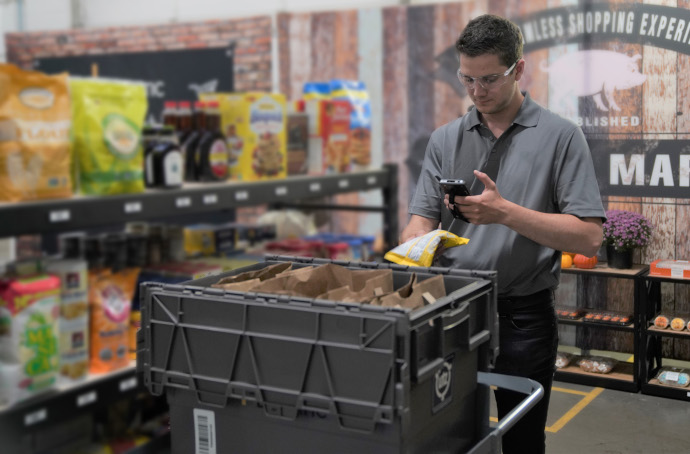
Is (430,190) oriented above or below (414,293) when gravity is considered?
above

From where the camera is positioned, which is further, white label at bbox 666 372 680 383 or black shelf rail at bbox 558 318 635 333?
black shelf rail at bbox 558 318 635 333

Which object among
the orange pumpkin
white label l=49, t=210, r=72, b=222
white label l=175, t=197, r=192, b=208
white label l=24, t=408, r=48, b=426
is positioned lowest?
white label l=24, t=408, r=48, b=426

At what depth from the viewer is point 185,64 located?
7613 millimetres

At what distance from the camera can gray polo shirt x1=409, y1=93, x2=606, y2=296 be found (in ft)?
6.90

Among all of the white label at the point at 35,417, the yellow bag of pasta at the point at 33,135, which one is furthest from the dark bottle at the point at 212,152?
the white label at the point at 35,417

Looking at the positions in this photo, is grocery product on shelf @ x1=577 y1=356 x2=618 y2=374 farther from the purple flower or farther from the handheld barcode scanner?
the handheld barcode scanner

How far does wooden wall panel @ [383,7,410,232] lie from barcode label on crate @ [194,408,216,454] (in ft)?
16.6

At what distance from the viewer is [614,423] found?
462 centimetres

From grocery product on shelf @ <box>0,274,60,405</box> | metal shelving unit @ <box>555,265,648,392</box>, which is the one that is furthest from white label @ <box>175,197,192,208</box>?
metal shelving unit @ <box>555,265,648,392</box>

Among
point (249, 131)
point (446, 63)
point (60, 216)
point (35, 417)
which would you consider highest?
point (446, 63)

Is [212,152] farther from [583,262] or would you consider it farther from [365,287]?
[583,262]

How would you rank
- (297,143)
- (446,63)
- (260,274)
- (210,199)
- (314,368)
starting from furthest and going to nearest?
(446,63), (297,143), (210,199), (260,274), (314,368)

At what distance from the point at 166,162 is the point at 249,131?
653 mm

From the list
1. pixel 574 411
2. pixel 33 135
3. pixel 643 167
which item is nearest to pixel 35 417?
pixel 33 135
